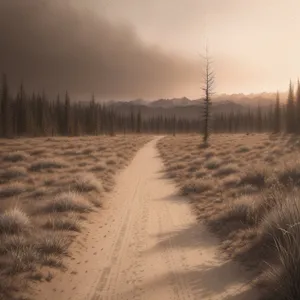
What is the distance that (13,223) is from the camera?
785 cm

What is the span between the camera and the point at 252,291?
4969mm

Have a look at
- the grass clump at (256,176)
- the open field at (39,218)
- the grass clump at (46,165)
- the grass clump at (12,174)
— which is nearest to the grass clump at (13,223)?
the open field at (39,218)

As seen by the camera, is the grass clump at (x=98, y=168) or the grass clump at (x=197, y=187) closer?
the grass clump at (x=197, y=187)

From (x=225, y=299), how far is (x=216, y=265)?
1389 millimetres

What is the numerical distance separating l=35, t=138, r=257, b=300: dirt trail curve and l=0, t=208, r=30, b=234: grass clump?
1.74 metres

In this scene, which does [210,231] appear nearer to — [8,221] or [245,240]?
[245,240]

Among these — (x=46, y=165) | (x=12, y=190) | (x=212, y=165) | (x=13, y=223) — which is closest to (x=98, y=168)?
(x=46, y=165)

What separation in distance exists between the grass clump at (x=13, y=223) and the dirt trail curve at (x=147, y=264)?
1.74m

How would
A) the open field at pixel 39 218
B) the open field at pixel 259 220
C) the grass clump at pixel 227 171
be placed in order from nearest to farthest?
the open field at pixel 259 220
the open field at pixel 39 218
the grass clump at pixel 227 171

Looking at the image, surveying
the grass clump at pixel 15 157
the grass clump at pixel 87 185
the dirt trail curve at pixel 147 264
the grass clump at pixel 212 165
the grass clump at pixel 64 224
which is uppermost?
the grass clump at pixel 15 157

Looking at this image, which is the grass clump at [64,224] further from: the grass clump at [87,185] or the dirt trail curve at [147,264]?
the grass clump at [87,185]

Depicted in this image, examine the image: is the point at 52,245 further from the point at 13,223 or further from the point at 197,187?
the point at 197,187

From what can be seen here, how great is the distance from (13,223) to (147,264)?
12.9 feet

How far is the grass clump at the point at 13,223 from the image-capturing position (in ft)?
25.1
